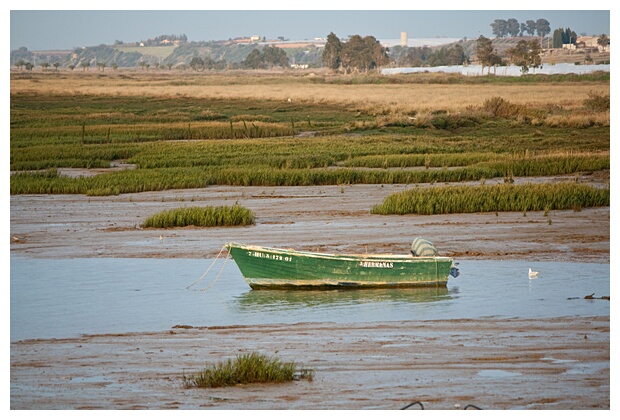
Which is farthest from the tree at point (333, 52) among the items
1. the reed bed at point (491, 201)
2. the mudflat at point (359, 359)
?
the mudflat at point (359, 359)

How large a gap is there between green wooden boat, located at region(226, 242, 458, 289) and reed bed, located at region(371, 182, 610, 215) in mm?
8151

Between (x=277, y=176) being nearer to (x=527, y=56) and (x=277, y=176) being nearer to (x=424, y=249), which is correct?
(x=424, y=249)

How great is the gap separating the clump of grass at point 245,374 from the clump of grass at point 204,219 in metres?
12.8

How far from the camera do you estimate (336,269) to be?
16.2m

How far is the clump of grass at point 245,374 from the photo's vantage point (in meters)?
10.4

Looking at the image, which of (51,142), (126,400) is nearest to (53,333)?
(126,400)

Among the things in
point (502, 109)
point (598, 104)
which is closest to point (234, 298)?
point (502, 109)

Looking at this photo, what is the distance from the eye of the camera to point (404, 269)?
16.1m

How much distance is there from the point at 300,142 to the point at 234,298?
90.0ft

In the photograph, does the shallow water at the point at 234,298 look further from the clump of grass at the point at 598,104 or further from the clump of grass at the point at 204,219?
the clump of grass at the point at 598,104

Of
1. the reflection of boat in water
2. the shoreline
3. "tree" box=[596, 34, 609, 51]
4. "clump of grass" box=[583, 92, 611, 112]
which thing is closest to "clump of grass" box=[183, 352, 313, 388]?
the shoreline

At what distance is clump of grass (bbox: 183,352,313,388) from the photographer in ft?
34.1

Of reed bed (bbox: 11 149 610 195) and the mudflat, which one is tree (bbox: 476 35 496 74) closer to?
reed bed (bbox: 11 149 610 195)

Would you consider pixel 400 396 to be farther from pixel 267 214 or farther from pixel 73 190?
pixel 73 190
